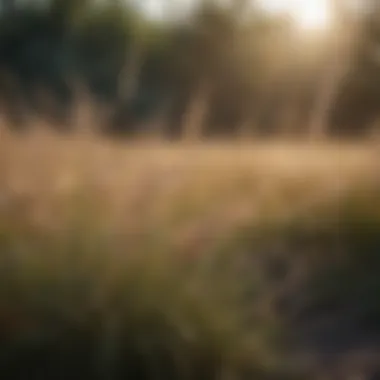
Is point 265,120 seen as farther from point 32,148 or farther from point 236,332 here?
point 236,332

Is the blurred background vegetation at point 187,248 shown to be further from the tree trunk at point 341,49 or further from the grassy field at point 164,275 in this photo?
the tree trunk at point 341,49

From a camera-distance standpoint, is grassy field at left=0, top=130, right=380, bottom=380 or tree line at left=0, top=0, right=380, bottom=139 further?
tree line at left=0, top=0, right=380, bottom=139

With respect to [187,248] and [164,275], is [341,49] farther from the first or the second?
[164,275]

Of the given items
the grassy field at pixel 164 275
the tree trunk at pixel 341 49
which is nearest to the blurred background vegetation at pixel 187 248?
the grassy field at pixel 164 275

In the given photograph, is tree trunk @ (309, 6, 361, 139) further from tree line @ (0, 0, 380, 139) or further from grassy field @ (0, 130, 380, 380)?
grassy field @ (0, 130, 380, 380)

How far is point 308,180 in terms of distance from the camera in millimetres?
3840

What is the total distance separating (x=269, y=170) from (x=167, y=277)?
1219 millimetres

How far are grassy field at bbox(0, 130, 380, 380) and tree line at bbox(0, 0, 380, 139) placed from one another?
0.32 meters

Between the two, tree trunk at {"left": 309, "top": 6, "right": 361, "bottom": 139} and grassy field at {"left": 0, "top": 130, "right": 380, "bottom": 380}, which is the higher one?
tree trunk at {"left": 309, "top": 6, "right": 361, "bottom": 139}

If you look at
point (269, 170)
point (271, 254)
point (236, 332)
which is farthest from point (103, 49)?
point (236, 332)

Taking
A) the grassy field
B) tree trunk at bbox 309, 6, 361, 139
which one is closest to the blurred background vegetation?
the grassy field

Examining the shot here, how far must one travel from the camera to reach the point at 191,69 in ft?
27.7

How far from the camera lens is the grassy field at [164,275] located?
2.73 metres

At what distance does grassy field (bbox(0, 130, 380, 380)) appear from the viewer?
2.73 metres
